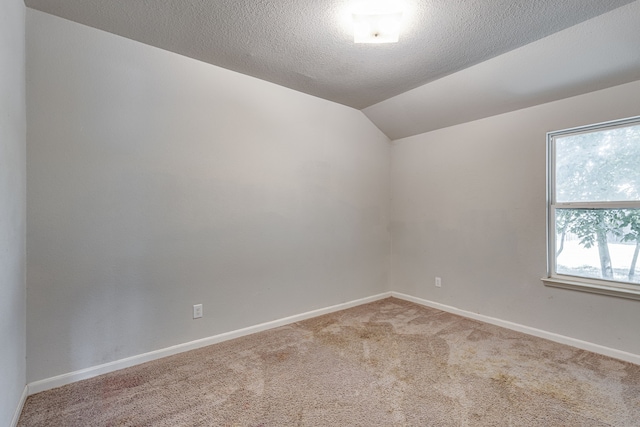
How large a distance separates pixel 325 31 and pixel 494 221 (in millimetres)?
2494

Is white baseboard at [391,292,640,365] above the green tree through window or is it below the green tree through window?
below

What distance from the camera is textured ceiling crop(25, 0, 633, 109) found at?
1.88m

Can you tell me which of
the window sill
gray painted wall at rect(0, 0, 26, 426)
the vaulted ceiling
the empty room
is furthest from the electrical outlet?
the window sill

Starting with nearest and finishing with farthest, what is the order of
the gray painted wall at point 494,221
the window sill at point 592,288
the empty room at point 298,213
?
the empty room at point 298,213 < the window sill at point 592,288 < the gray painted wall at point 494,221

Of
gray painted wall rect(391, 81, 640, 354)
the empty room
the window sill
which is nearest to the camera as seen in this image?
the empty room

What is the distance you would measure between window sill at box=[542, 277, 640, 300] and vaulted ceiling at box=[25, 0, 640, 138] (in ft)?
5.41

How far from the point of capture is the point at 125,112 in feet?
7.35

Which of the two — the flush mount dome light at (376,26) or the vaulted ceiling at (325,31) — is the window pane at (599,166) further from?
the flush mount dome light at (376,26)

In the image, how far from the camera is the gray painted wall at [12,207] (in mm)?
1459

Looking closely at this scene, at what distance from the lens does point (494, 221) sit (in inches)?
125

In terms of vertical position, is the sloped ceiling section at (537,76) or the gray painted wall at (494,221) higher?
the sloped ceiling section at (537,76)

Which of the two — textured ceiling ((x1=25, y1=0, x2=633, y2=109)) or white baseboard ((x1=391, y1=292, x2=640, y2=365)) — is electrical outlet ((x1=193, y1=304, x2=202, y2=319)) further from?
white baseboard ((x1=391, y1=292, x2=640, y2=365))

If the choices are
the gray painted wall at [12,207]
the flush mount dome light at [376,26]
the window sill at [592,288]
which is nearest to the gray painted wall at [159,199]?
the gray painted wall at [12,207]

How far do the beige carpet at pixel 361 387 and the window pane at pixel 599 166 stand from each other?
52.7 inches
